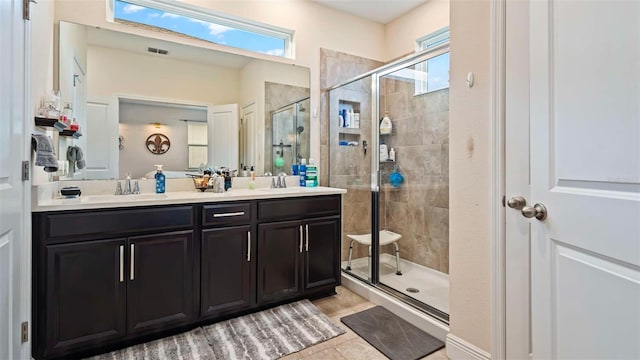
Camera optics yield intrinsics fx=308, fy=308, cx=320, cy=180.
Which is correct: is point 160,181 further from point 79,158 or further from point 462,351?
point 462,351

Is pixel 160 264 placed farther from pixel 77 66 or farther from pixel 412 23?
pixel 412 23

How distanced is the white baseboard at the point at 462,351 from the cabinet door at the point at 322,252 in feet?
3.48

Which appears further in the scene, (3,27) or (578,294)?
(3,27)

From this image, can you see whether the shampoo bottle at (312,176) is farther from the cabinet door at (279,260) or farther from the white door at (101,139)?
the white door at (101,139)

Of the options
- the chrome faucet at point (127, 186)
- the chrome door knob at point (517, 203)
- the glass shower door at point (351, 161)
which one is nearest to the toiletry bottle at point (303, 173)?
the glass shower door at point (351, 161)

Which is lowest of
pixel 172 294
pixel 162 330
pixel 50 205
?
pixel 162 330

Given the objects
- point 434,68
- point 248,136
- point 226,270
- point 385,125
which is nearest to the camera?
point 226,270

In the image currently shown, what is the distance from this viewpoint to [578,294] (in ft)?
3.26

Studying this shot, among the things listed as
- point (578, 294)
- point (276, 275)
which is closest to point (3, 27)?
point (276, 275)

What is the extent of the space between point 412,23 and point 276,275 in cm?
285

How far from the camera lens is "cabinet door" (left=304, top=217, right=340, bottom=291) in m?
2.48

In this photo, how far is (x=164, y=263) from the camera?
1920mm

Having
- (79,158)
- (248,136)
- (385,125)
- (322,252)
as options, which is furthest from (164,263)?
(385,125)

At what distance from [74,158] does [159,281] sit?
1056 millimetres
